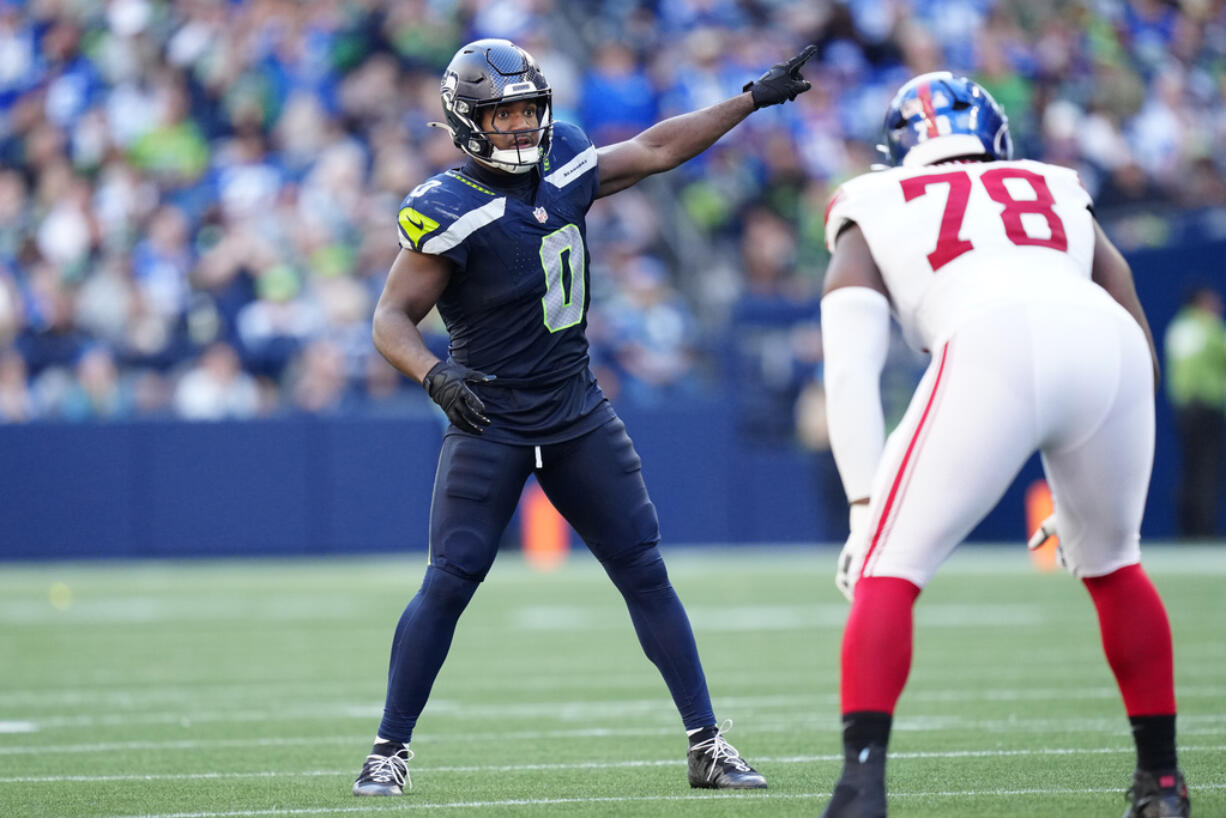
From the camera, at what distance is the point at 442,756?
6012 mm

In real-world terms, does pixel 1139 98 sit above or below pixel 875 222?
above

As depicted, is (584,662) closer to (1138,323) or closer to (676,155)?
(676,155)

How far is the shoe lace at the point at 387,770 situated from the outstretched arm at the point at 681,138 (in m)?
1.73

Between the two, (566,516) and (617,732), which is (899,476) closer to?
(566,516)

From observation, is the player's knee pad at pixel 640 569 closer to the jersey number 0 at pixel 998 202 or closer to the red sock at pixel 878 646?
the red sock at pixel 878 646

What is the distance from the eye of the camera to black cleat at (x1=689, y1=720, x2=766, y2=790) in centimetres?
504

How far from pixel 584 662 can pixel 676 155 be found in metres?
3.99

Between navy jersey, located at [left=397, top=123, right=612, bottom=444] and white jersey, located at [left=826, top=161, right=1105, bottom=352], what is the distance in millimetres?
1318

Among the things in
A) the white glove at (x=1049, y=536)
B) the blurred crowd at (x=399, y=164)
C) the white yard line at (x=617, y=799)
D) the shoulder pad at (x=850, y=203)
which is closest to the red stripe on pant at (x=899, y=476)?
the shoulder pad at (x=850, y=203)

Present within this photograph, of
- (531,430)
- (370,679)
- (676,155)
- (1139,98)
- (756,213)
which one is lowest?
(370,679)

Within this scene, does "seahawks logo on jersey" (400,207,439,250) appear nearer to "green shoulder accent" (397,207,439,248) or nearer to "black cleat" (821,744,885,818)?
"green shoulder accent" (397,207,439,248)

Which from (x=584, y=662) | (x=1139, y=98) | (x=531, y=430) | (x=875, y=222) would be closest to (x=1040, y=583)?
(x=584, y=662)

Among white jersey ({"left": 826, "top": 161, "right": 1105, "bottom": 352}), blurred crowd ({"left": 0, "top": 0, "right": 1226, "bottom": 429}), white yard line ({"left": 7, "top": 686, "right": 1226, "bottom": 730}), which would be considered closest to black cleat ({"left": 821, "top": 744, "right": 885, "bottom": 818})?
white jersey ({"left": 826, "top": 161, "right": 1105, "bottom": 352})

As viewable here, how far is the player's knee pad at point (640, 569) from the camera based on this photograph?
17.3ft
